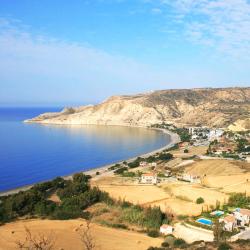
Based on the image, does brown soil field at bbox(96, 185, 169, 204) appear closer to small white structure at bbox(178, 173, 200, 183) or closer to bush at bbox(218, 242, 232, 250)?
small white structure at bbox(178, 173, 200, 183)

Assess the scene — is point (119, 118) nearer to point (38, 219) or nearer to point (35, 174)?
point (35, 174)

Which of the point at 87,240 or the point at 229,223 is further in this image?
the point at 229,223

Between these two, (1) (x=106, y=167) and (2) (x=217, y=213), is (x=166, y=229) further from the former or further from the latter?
(1) (x=106, y=167)

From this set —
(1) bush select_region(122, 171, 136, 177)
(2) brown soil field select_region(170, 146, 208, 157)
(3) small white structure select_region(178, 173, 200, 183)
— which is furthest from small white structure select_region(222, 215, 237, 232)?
(2) brown soil field select_region(170, 146, 208, 157)

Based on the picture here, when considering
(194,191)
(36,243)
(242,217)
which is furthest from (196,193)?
(36,243)

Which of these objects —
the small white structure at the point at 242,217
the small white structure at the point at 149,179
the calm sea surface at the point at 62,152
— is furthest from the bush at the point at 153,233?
the calm sea surface at the point at 62,152

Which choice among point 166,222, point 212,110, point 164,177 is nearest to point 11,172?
point 164,177

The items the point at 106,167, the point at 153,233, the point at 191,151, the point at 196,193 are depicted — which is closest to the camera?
the point at 153,233
